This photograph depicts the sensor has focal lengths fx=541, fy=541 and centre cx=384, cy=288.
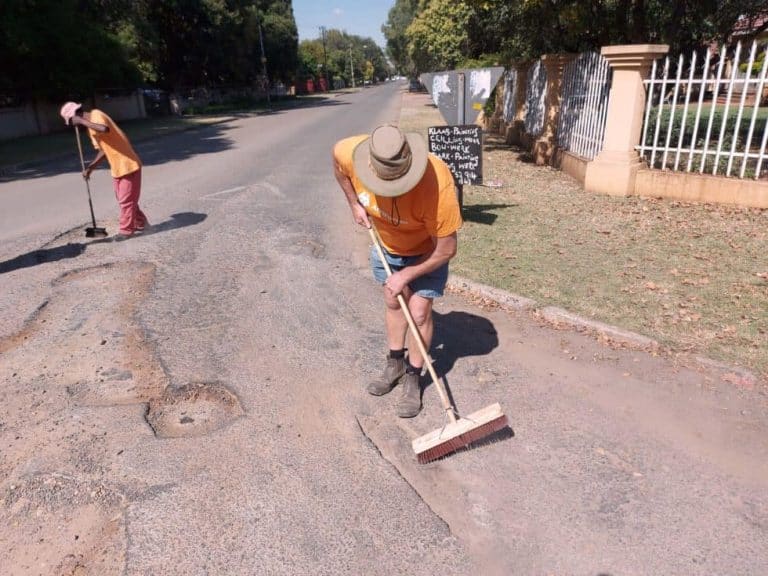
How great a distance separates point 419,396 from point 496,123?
58.9 ft

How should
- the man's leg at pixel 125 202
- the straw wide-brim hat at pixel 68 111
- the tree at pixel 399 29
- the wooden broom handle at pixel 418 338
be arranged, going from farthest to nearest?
the tree at pixel 399 29 → the man's leg at pixel 125 202 → the straw wide-brim hat at pixel 68 111 → the wooden broom handle at pixel 418 338

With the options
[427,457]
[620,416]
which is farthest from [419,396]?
[620,416]

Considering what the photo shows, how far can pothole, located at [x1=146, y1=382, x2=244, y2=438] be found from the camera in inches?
123

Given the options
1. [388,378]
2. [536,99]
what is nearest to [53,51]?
[536,99]

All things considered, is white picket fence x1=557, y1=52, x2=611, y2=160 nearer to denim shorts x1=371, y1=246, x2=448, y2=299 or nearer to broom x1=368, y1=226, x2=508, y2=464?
denim shorts x1=371, y1=246, x2=448, y2=299

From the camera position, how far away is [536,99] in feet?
43.2

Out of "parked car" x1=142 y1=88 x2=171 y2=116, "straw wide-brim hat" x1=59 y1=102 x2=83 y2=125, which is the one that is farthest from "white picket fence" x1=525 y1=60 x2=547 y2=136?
"parked car" x1=142 y1=88 x2=171 y2=116

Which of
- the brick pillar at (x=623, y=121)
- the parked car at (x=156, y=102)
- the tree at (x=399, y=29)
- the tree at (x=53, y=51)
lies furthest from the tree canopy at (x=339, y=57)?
the brick pillar at (x=623, y=121)

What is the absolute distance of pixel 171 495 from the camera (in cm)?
262

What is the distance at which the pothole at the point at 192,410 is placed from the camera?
3133mm

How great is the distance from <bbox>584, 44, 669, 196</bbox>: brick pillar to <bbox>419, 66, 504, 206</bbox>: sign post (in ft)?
7.56

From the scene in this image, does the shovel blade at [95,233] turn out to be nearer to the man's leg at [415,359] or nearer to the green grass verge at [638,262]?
the green grass verge at [638,262]

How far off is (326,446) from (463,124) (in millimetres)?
5225

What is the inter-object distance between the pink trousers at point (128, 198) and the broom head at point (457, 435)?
5.37 metres
